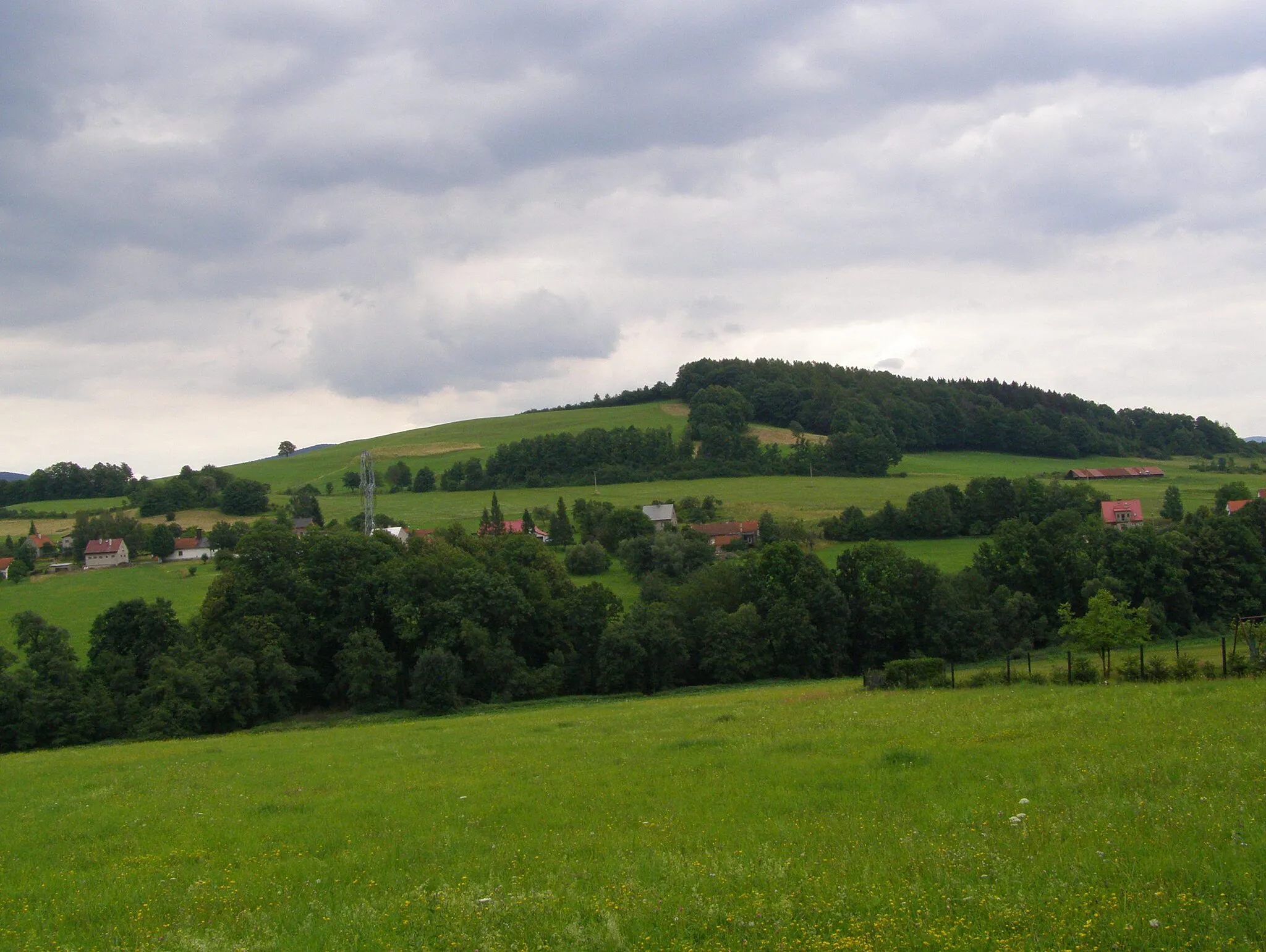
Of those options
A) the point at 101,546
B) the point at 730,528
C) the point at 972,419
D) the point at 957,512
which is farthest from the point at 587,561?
the point at 972,419

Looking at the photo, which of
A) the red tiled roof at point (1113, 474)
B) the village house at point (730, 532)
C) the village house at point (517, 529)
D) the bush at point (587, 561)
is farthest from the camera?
the red tiled roof at point (1113, 474)

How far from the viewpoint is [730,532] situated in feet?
357

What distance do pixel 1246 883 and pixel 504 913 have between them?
8020mm

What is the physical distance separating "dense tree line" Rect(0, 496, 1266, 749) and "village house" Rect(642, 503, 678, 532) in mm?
36035

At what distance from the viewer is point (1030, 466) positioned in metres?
153

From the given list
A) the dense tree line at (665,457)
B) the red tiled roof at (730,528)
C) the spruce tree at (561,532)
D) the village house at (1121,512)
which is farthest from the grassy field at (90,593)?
the village house at (1121,512)

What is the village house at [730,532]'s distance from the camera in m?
106

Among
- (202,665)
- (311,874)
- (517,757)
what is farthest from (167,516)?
(311,874)

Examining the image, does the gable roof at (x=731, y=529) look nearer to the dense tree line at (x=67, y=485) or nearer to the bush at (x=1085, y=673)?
the bush at (x=1085, y=673)

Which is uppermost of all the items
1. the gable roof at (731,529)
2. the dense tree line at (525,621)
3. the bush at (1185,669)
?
the gable roof at (731,529)

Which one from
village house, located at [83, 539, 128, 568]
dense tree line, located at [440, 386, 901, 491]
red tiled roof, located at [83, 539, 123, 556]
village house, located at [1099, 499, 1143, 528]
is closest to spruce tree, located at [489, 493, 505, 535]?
dense tree line, located at [440, 386, 901, 491]

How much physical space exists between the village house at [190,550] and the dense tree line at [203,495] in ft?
45.9

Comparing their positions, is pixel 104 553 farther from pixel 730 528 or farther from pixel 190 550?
pixel 730 528

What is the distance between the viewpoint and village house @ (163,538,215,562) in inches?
4636
